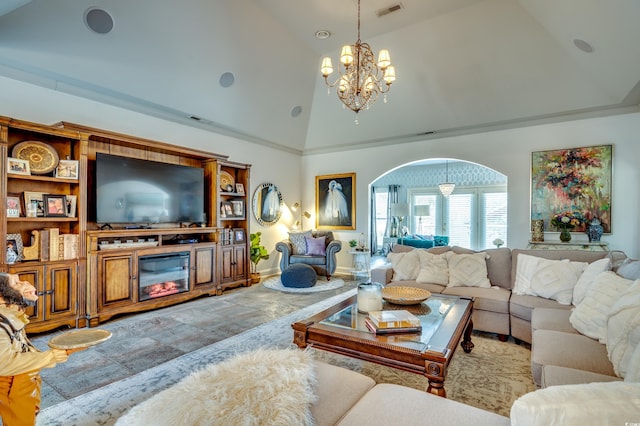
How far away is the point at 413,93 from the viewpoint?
17.6ft

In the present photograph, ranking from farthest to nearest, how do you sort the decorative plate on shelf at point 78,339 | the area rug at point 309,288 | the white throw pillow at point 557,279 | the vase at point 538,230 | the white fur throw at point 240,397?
1. the area rug at point 309,288
2. the vase at point 538,230
3. the white throw pillow at point 557,279
4. the decorative plate on shelf at point 78,339
5. the white fur throw at point 240,397

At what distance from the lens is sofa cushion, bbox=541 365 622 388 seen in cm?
152

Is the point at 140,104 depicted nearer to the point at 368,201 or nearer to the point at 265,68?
the point at 265,68

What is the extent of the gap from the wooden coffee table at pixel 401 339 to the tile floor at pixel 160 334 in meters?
1.43

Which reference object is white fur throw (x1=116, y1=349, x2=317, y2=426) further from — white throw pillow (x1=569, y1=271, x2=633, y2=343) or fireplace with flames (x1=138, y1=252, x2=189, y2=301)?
fireplace with flames (x1=138, y1=252, x2=189, y2=301)

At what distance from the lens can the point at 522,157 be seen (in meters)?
5.18

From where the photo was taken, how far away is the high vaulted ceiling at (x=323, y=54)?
3.31 meters

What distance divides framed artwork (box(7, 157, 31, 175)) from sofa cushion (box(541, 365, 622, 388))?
461 cm

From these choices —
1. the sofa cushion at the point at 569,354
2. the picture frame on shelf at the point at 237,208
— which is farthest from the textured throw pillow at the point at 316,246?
the sofa cushion at the point at 569,354

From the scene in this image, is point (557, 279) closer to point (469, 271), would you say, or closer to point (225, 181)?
point (469, 271)

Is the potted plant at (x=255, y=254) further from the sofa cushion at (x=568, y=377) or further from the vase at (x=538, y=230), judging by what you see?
the sofa cushion at (x=568, y=377)

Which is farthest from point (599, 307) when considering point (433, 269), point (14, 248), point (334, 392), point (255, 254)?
point (14, 248)

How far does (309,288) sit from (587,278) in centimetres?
374

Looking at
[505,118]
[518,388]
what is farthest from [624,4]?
[518,388]
